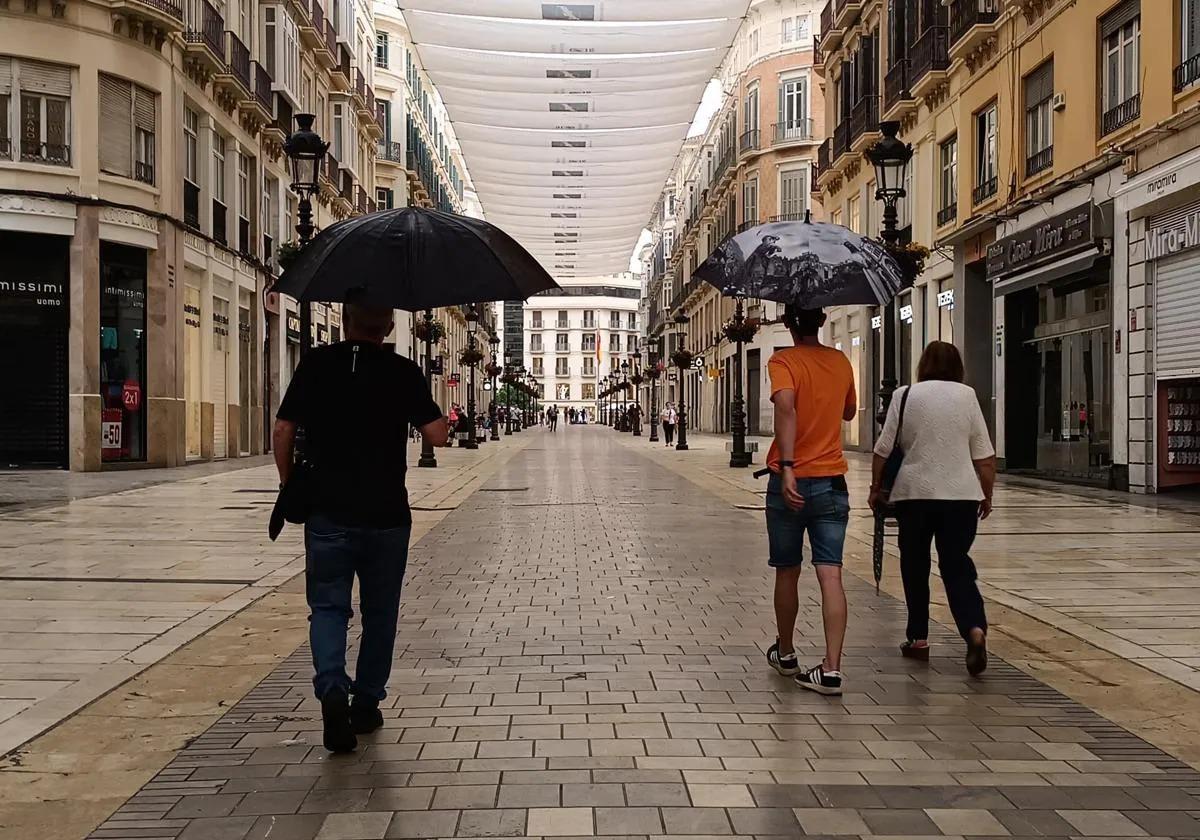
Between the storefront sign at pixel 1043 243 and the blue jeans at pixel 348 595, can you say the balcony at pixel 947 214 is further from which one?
the blue jeans at pixel 348 595

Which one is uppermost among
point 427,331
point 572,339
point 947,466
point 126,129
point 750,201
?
point 572,339

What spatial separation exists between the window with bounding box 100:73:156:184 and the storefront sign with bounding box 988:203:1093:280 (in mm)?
16449

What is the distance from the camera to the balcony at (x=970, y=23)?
75.9ft

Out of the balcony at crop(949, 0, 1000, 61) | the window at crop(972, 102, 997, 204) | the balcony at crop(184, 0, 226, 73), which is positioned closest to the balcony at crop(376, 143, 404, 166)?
the balcony at crop(184, 0, 226, 73)

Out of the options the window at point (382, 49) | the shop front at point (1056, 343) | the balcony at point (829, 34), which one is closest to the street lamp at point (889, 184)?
the shop front at point (1056, 343)

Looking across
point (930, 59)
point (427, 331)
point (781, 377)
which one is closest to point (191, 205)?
point (427, 331)

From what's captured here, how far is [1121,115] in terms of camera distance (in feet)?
60.0

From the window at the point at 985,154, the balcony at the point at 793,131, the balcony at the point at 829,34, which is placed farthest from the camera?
the balcony at the point at 793,131

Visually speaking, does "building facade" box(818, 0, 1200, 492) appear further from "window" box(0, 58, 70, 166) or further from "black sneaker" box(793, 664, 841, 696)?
"window" box(0, 58, 70, 166)

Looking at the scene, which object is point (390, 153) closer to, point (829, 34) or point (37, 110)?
point (829, 34)

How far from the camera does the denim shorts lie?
228 inches

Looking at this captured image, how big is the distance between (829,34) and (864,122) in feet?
17.9

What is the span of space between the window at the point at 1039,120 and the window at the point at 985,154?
166 centimetres

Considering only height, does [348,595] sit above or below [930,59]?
below
